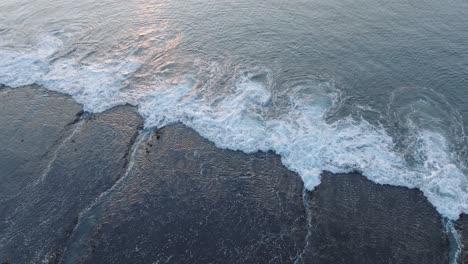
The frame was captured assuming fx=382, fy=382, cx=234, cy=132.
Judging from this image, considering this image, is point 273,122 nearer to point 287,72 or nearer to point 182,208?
point 287,72

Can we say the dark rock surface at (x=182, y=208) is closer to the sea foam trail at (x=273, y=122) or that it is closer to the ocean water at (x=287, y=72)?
the sea foam trail at (x=273, y=122)

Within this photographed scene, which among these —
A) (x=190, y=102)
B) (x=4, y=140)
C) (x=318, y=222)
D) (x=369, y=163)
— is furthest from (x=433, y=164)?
(x=4, y=140)

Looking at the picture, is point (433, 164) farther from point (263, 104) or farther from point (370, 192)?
point (263, 104)

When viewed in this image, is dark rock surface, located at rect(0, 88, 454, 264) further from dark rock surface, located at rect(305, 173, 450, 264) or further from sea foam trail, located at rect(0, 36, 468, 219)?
sea foam trail, located at rect(0, 36, 468, 219)

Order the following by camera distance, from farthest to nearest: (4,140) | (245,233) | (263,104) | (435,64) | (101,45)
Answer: (101,45) → (435,64) → (263,104) → (4,140) → (245,233)

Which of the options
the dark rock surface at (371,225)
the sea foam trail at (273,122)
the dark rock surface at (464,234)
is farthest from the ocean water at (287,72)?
the dark rock surface at (371,225)

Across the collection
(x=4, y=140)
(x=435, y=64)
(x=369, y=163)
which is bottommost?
(x=4, y=140)
